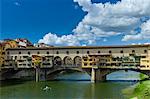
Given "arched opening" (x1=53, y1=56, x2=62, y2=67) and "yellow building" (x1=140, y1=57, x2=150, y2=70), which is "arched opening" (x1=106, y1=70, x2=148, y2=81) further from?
"arched opening" (x1=53, y1=56, x2=62, y2=67)

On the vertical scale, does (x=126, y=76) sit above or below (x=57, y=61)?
below

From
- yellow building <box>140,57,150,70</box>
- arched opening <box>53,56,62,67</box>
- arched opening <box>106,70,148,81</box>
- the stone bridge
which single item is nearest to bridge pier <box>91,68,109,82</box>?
the stone bridge

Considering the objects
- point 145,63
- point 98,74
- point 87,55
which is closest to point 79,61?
point 87,55

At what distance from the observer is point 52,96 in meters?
30.8

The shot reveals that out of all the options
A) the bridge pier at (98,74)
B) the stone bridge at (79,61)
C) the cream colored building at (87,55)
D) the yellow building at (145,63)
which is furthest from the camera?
the cream colored building at (87,55)

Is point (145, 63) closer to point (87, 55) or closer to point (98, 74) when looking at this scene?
point (98, 74)

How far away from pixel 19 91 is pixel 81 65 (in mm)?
12895

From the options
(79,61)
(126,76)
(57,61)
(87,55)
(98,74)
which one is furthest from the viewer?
(126,76)

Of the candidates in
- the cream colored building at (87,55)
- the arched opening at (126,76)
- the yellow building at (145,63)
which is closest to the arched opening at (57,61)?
the cream colored building at (87,55)

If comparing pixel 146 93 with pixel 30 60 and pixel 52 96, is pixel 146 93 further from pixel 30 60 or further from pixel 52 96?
pixel 30 60

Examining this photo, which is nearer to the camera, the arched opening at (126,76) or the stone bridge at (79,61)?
the stone bridge at (79,61)

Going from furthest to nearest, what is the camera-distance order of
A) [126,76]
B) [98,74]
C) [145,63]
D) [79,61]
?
[126,76], [79,61], [98,74], [145,63]

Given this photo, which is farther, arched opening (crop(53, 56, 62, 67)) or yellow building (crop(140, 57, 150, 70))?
arched opening (crop(53, 56, 62, 67))

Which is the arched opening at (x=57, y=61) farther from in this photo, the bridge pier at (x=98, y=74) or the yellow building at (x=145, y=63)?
the yellow building at (x=145, y=63)
